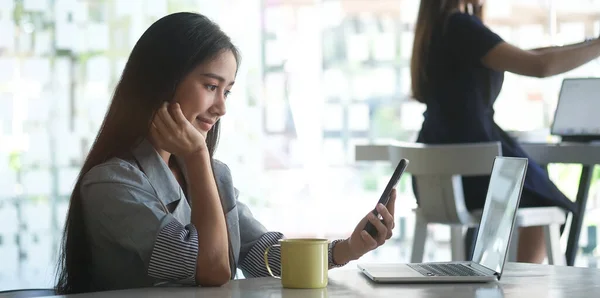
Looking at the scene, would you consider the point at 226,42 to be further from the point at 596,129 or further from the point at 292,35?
the point at 292,35

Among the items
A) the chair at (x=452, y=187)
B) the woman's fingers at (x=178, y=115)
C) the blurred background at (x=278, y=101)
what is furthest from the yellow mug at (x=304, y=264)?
the blurred background at (x=278, y=101)

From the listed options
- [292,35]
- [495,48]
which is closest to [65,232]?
[495,48]

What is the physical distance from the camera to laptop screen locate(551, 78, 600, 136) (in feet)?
9.99

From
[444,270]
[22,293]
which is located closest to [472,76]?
[444,270]

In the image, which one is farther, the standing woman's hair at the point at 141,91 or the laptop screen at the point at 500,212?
the standing woman's hair at the point at 141,91

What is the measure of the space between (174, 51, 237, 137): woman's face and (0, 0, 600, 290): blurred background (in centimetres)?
298

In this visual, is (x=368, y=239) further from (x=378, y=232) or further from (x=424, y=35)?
(x=424, y=35)

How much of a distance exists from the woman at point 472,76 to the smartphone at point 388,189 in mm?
1486

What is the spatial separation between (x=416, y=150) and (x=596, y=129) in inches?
26.3

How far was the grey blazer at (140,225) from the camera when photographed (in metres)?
1.37

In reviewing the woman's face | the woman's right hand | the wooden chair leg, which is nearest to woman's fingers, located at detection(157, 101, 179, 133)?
the woman's right hand

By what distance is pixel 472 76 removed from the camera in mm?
2953

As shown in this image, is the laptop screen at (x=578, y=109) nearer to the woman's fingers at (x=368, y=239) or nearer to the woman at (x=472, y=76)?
the woman at (x=472, y=76)

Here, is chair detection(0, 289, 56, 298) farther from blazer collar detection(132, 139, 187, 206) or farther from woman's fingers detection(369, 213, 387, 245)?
woman's fingers detection(369, 213, 387, 245)
